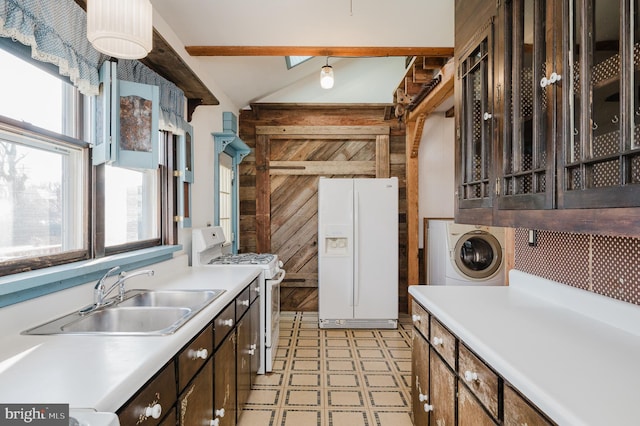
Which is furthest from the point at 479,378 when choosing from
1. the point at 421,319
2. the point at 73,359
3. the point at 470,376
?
the point at 73,359

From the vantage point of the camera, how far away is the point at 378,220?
4.05 metres

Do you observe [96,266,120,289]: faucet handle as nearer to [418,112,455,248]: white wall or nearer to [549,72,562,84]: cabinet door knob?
[549,72,562,84]: cabinet door knob

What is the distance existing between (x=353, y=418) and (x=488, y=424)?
1330 mm

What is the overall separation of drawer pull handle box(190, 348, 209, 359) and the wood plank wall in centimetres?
301

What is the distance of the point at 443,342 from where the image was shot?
1577 millimetres

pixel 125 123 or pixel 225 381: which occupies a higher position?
pixel 125 123

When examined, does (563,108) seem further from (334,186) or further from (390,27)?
(334,186)

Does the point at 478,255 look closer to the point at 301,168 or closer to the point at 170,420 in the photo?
the point at 301,168

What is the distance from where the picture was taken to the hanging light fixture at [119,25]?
121 centimetres

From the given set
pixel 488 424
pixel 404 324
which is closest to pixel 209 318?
pixel 488 424

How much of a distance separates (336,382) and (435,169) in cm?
292

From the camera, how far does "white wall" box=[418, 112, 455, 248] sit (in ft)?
15.0

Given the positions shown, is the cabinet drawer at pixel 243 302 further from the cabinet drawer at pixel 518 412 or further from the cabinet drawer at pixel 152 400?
the cabinet drawer at pixel 518 412

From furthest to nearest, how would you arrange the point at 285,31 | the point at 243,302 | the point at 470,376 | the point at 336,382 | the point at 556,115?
the point at 336,382 < the point at 285,31 < the point at 243,302 < the point at 470,376 < the point at 556,115
